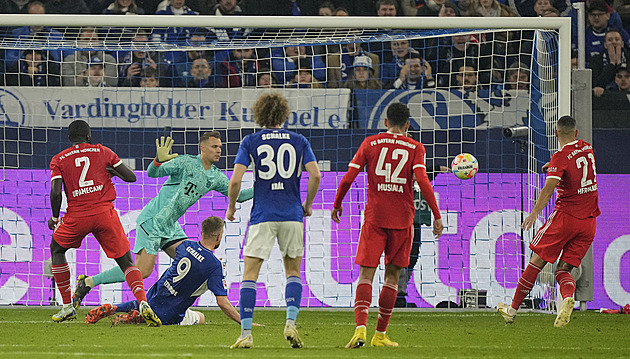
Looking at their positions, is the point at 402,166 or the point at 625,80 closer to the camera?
the point at 402,166

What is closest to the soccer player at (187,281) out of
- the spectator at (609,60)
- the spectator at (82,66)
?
the spectator at (82,66)

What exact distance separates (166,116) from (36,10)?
13.4 ft

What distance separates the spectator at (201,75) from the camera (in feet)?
39.6

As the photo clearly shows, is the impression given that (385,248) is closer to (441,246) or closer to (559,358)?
(559,358)

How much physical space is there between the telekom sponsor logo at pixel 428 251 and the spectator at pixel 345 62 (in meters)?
2.06

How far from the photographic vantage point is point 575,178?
8.12 meters

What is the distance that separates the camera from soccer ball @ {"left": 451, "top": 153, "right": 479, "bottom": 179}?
32.1 ft

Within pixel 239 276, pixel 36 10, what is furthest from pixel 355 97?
pixel 36 10

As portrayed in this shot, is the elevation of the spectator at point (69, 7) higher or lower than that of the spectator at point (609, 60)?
higher

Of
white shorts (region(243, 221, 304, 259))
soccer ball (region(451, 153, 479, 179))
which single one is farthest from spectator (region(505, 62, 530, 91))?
white shorts (region(243, 221, 304, 259))

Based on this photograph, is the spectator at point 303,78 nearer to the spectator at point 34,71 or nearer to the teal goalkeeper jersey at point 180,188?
the teal goalkeeper jersey at point 180,188

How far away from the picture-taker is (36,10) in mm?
13719

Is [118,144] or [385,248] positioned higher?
[118,144]

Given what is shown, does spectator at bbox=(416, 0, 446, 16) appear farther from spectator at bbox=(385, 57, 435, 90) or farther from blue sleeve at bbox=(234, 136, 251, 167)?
blue sleeve at bbox=(234, 136, 251, 167)
